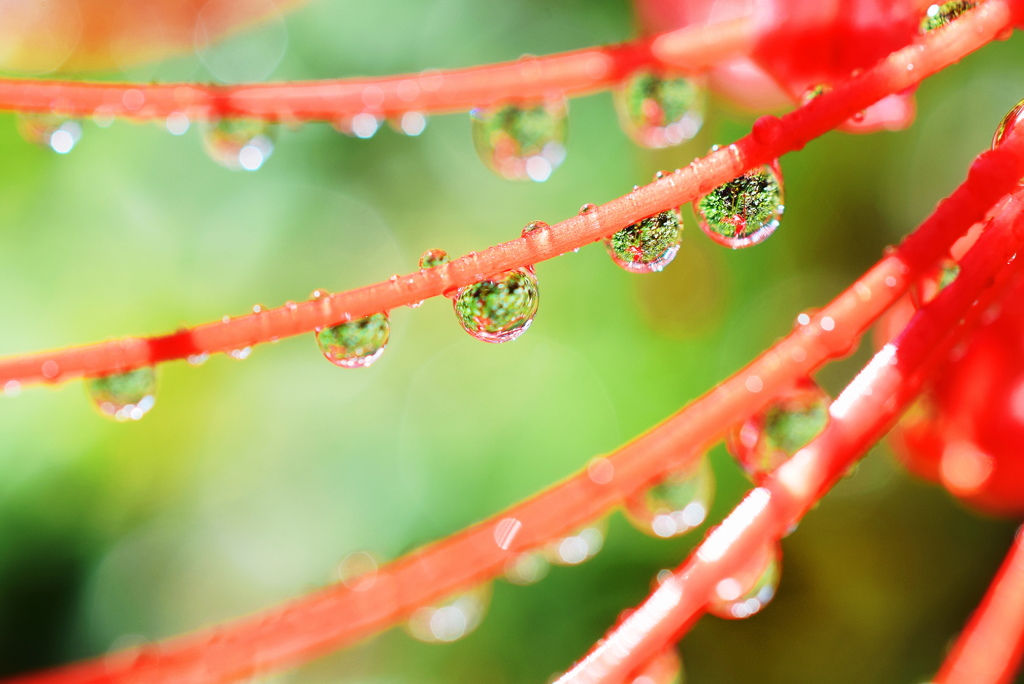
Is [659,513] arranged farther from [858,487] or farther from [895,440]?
[858,487]

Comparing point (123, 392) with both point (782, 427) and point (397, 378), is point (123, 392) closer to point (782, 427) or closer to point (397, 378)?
point (782, 427)

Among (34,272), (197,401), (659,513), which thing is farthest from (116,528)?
(659,513)

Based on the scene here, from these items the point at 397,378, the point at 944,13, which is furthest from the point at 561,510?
the point at 397,378

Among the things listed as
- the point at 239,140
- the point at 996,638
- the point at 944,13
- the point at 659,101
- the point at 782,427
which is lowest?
the point at 996,638

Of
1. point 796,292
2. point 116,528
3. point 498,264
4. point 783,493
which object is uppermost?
point 116,528

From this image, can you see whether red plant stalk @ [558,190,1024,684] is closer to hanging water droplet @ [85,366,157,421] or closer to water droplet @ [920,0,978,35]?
water droplet @ [920,0,978,35]

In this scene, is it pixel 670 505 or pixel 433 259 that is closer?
pixel 433 259

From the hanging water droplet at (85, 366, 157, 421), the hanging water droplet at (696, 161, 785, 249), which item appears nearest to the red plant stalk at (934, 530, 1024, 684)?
the hanging water droplet at (696, 161, 785, 249)
